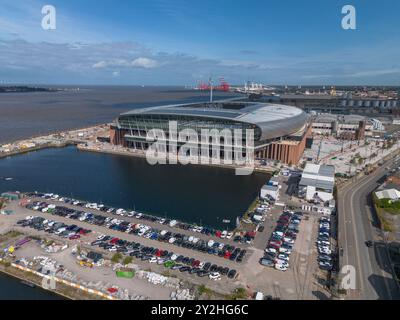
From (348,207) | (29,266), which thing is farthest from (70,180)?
(348,207)

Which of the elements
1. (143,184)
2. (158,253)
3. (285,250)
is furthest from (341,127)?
(158,253)

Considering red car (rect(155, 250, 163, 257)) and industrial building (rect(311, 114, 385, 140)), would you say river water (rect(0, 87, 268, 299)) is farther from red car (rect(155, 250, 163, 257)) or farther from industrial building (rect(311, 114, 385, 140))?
industrial building (rect(311, 114, 385, 140))

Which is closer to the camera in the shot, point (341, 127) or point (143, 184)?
point (143, 184)

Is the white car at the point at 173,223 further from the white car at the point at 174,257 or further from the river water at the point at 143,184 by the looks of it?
the white car at the point at 174,257

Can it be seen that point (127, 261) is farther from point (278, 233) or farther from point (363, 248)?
point (363, 248)

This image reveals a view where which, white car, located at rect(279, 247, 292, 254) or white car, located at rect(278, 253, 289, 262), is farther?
white car, located at rect(279, 247, 292, 254)

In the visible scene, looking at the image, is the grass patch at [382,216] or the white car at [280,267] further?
the grass patch at [382,216]

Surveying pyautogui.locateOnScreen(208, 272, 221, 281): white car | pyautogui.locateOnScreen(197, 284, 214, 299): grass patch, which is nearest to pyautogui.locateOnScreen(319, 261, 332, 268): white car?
pyautogui.locateOnScreen(208, 272, 221, 281): white car

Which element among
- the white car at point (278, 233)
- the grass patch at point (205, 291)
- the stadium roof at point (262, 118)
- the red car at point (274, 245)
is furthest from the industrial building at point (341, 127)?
the grass patch at point (205, 291)
